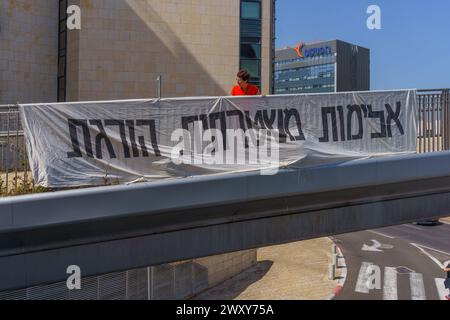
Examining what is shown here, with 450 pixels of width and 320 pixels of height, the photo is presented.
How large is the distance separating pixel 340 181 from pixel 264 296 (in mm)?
13581

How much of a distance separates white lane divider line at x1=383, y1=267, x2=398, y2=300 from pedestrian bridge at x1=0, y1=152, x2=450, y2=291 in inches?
489

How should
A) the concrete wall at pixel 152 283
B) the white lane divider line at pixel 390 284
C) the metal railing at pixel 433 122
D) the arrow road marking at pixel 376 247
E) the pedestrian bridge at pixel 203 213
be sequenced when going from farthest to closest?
the arrow road marking at pixel 376 247 < the white lane divider line at pixel 390 284 < the concrete wall at pixel 152 283 < the metal railing at pixel 433 122 < the pedestrian bridge at pixel 203 213

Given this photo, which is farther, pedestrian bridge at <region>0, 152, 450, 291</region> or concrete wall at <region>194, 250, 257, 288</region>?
concrete wall at <region>194, 250, 257, 288</region>

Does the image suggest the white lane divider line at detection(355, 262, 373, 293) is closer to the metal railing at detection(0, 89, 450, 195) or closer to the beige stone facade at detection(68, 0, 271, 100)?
the beige stone facade at detection(68, 0, 271, 100)

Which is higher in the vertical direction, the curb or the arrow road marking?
the curb

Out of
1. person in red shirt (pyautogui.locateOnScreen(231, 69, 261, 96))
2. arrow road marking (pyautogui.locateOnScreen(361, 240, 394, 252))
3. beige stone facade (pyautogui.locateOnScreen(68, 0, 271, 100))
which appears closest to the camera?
person in red shirt (pyautogui.locateOnScreen(231, 69, 261, 96))

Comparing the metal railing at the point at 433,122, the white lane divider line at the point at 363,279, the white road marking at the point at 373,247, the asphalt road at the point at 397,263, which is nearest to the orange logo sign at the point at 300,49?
the asphalt road at the point at 397,263

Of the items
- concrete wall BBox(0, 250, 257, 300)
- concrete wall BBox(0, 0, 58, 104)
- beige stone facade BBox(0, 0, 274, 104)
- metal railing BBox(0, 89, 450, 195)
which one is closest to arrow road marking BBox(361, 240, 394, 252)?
concrete wall BBox(0, 250, 257, 300)

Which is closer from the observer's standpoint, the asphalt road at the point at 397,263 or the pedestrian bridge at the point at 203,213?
the pedestrian bridge at the point at 203,213

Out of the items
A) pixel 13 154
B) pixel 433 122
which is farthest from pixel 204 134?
pixel 433 122

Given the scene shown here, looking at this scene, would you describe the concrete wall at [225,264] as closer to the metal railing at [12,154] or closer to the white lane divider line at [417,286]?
the white lane divider line at [417,286]

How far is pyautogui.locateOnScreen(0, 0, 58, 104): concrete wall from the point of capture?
75.7ft

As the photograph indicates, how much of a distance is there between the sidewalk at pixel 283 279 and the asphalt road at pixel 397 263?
1235 millimetres

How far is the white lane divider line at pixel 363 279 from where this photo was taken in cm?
2078
